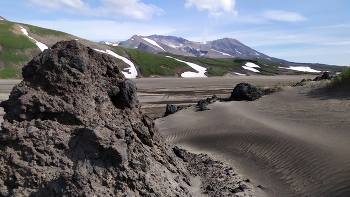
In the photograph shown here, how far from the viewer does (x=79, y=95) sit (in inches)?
301

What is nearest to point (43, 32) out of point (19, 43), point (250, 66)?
point (19, 43)

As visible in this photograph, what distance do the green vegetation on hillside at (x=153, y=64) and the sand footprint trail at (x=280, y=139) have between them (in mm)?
62476

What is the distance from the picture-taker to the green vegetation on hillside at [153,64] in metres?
84.5

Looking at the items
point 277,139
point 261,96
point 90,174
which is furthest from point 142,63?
point 90,174

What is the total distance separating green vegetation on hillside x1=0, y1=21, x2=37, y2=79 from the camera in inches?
2549

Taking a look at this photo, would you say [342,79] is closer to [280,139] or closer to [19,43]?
[280,139]

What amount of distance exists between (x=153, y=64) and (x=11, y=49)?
3540 centimetres

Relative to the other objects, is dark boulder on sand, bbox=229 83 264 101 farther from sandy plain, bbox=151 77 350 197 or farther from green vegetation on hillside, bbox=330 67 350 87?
green vegetation on hillside, bbox=330 67 350 87


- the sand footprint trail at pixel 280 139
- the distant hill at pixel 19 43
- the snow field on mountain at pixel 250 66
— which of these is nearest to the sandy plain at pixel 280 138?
the sand footprint trail at pixel 280 139

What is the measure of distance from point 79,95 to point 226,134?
8.88 m

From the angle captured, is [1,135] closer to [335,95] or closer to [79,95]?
[79,95]

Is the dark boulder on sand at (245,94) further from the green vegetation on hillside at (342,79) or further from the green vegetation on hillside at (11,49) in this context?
the green vegetation on hillside at (11,49)

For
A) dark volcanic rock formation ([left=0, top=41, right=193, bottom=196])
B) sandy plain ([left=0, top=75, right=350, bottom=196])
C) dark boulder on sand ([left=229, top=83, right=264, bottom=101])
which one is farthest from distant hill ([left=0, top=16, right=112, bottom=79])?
dark volcanic rock formation ([left=0, top=41, right=193, bottom=196])

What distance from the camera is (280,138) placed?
12273 mm
